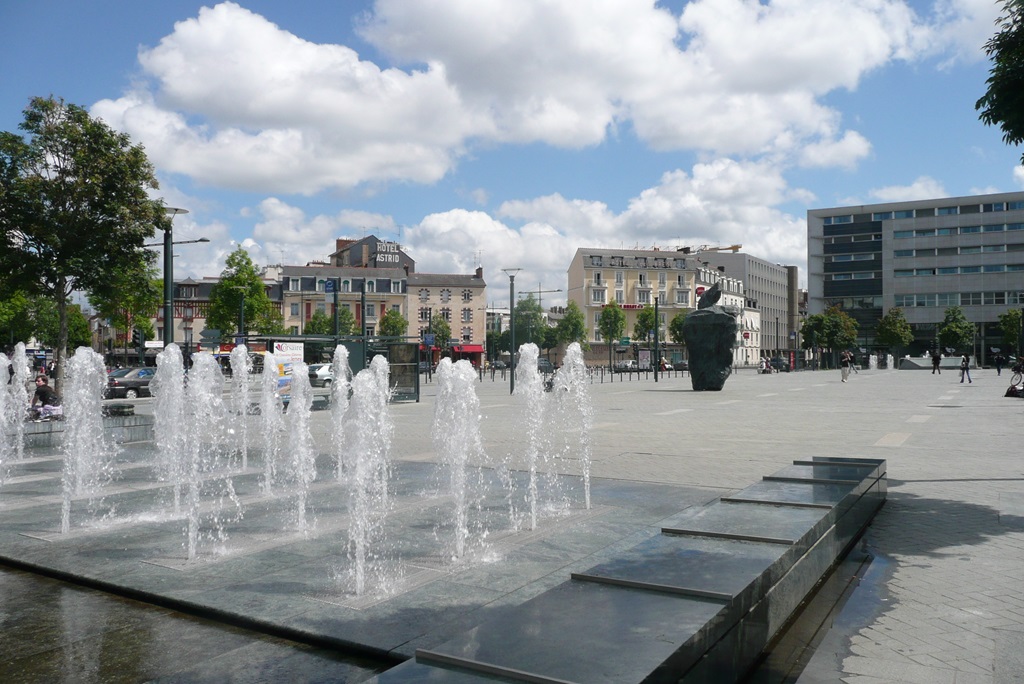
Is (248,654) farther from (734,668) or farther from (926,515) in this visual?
(926,515)

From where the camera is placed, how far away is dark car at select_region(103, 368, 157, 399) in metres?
34.0

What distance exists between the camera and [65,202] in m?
18.9

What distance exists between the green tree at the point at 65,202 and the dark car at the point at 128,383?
1517cm

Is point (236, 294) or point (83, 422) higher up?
point (236, 294)

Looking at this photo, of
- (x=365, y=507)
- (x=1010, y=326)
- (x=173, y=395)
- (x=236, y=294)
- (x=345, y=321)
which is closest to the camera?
(x=365, y=507)

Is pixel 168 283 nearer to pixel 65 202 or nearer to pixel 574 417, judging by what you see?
pixel 65 202

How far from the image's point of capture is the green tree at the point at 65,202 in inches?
731

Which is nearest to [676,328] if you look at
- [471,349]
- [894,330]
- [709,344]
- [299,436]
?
[471,349]

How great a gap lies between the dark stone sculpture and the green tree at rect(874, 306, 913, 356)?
62.7 meters

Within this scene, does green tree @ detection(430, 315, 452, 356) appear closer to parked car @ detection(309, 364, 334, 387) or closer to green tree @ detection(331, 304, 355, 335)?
green tree @ detection(331, 304, 355, 335)

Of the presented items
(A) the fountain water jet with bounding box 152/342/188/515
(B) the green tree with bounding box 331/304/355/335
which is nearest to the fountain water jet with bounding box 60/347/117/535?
(A) the fountain water jet with bounding box 152/342/188/515

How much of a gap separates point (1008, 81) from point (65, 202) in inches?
737

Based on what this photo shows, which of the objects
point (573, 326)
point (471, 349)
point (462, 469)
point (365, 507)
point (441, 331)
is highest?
point (573, 326)

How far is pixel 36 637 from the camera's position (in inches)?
185
